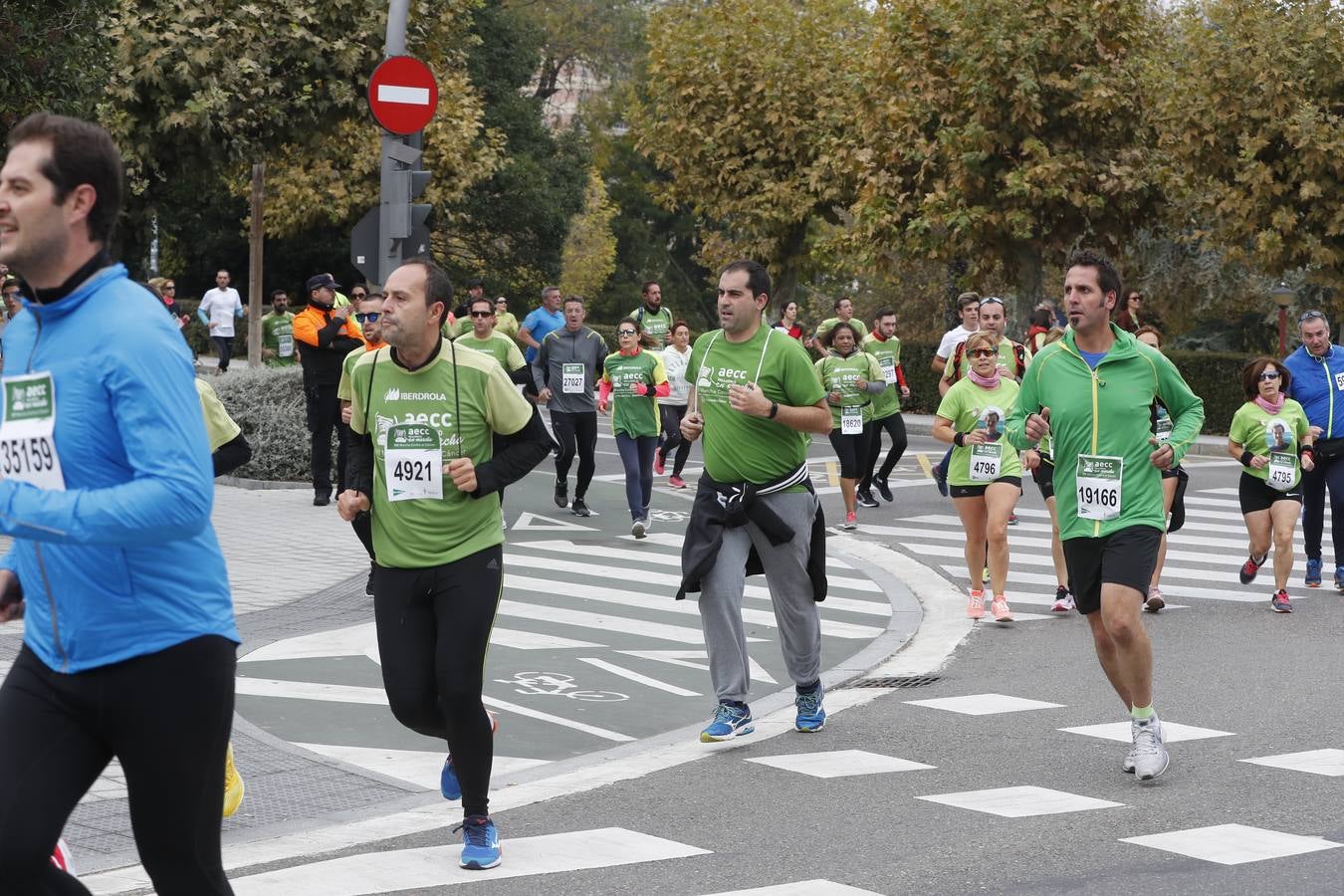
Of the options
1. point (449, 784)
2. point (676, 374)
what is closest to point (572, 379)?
point (676, 374)

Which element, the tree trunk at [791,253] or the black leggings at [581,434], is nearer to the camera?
the black leggings at [581,434]

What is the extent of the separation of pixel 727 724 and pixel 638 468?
8.53 m

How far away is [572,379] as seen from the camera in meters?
17.3

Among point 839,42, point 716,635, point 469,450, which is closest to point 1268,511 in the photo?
point 716,635

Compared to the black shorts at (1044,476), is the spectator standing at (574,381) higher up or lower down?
higher up

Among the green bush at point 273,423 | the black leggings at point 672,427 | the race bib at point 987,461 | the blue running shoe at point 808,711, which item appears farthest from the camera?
the black leggings at point 672,427

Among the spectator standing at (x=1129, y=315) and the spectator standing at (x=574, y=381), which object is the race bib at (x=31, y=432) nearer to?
the spectator standing at (x=1129, y=315)

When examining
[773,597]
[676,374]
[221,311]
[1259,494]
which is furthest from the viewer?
[221,311]

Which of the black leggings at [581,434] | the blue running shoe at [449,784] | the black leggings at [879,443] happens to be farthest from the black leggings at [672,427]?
the blue running shoe at [449,784]

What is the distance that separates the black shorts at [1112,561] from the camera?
7285 mm

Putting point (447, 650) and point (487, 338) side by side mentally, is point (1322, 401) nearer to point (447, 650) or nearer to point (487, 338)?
point (487, 338)

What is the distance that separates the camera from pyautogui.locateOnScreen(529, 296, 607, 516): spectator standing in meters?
17.3

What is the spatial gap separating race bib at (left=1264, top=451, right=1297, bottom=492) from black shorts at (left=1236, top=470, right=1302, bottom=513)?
0.24 ft

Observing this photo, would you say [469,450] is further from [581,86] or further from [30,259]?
[581,86]
